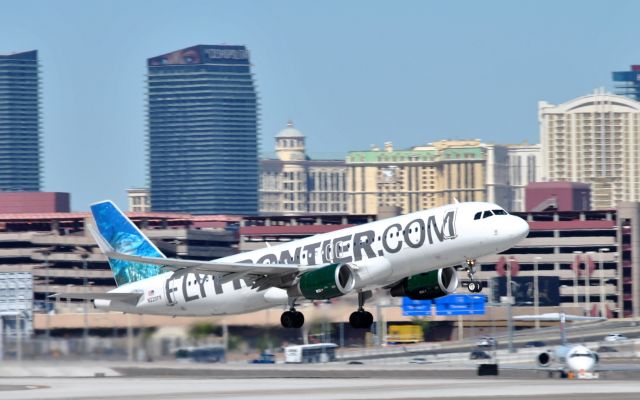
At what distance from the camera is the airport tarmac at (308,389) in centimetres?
7469

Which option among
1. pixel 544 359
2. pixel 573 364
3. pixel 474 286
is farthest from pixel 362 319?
pixel 544 359

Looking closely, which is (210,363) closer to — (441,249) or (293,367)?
(293,367)

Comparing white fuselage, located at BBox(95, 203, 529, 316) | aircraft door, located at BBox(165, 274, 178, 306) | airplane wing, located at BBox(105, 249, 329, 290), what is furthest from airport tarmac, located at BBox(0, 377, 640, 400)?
A: airplane wing, located at BBox(105, 249, 329, 290)

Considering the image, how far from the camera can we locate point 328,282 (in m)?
73.1

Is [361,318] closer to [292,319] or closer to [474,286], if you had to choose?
[292,319]

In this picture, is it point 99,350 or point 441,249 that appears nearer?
point 441,249

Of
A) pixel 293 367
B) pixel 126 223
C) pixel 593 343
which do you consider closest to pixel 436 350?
pixel 593 343

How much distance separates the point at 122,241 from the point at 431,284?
2117 centimetres

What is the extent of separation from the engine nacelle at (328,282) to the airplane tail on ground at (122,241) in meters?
14.5

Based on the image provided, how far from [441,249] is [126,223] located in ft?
78.6

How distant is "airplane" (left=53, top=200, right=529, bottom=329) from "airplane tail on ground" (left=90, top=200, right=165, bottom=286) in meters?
0.74

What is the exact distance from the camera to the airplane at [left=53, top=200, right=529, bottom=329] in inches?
2822

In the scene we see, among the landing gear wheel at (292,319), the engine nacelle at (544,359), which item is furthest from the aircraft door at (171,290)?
the engine nacelle at (544,359)

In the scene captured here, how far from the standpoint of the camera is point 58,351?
92.6 m
